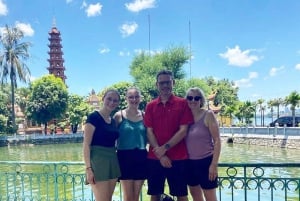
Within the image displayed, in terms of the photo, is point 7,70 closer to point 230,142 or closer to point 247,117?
point 230,142

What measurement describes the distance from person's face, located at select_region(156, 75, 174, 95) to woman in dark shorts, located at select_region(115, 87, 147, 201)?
26 centimetres

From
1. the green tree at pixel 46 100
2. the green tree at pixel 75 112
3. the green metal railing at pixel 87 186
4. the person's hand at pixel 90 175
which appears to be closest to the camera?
the person's hand at pixel 90 175

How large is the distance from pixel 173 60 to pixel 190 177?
3654 cm

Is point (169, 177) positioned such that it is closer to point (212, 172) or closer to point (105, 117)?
point (212, 172)

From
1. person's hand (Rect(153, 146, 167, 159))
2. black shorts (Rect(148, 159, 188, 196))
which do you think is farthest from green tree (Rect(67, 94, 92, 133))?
person's hand (Rect(153, 146, 167, 159))

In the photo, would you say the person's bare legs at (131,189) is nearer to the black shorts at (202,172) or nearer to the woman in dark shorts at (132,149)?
the woman in dark shorts at (132,149)

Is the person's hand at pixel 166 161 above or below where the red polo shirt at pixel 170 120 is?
below

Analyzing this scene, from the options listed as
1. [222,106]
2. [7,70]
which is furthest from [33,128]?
[222,106]

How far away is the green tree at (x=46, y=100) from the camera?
3584cm

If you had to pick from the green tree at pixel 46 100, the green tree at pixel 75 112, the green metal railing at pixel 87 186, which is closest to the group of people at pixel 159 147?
the green metal railing at pixel 87 186

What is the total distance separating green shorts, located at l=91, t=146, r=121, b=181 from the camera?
3.39 meters

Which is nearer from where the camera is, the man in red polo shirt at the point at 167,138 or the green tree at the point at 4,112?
the man in red polo shirt at the point at 167,138

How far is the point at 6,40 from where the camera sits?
35938 millimetres

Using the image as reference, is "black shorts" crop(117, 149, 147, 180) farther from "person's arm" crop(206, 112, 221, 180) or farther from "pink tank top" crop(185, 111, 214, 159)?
"person's arm" crop(206, 112, 221, 180)
